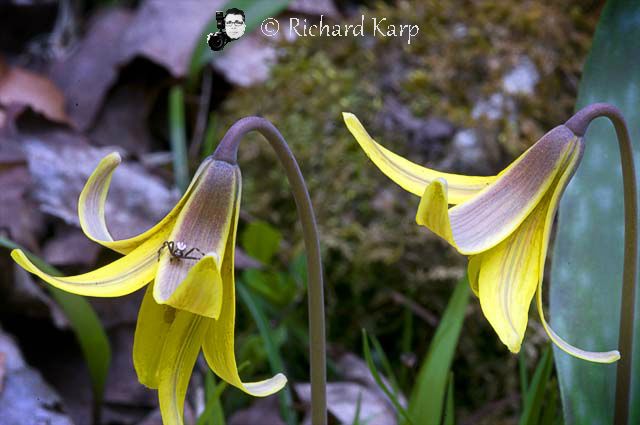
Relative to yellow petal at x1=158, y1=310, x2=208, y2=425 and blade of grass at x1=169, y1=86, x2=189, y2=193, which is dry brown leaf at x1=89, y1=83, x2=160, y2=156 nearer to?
blade of grass at x1=169, y1=86, x2=189, y2=193

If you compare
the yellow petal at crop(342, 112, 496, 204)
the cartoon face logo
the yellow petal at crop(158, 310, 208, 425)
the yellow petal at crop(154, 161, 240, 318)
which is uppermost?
the cartoon face logo

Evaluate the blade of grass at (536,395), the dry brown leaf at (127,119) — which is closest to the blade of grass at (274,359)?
the blade of grass at (536,395)

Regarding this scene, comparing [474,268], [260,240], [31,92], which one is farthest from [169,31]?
[474,268]

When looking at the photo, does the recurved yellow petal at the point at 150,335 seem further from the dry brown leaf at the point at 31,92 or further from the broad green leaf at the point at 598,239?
the dry brown leaf at the point at 31,92

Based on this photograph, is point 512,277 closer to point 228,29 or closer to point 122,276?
point 122,276

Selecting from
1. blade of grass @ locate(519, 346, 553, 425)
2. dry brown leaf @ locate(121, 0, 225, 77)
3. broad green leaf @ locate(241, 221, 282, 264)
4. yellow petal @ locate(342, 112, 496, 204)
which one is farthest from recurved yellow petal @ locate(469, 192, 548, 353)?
dry brown leaf @ locate(121, 0, 225, 77)

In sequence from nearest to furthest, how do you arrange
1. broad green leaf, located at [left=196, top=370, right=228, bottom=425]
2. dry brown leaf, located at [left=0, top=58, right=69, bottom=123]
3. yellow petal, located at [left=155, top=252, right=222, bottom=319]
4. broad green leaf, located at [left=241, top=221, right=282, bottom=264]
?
yellow petal, located at [left=155, top=252, right=222, bottom=319] < broad green leaf, located at [left=196, top=370, right=228, bottom=425] < broad green leaf, located at [left=241, top=221, right=282, bottom=264] < dry brown leaf, located at [left=0, top=58, right=69, bottom=123]

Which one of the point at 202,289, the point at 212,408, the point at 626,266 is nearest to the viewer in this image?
the point at 202,289
